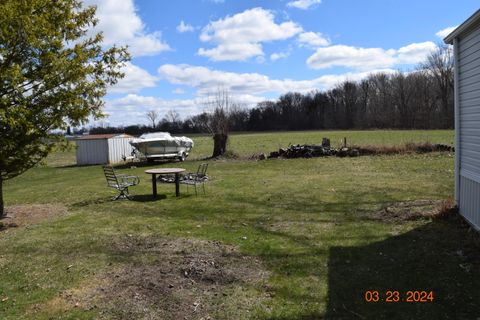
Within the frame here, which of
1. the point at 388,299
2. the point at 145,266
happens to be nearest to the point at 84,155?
the point at 145,266

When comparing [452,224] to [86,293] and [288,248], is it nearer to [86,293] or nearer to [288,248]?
[288,248]

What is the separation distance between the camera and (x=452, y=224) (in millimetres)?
7672

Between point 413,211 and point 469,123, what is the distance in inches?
89.6

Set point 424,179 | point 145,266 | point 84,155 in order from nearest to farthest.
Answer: point 145,266 → point 424,179 → point 84,155

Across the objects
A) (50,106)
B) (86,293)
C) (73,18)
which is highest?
(73,18)

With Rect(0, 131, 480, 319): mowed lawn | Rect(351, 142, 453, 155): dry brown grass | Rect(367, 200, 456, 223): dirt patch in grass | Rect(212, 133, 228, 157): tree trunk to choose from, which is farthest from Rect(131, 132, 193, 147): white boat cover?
Rect(367, 200, 456, 223): dirt patch in grass

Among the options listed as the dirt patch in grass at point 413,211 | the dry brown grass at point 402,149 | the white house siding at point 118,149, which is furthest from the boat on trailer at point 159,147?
the dirt patch in grass at point 413,211

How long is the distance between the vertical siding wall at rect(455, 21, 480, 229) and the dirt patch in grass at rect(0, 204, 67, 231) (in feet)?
30.3

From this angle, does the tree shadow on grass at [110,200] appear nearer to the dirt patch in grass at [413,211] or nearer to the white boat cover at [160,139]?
the dirt patch in grass at [413,211]

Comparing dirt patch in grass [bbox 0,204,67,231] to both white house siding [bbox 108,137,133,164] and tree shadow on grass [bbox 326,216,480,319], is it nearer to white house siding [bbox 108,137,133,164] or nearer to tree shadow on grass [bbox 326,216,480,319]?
tree shadow on grass [bbox 326,216,480,319]

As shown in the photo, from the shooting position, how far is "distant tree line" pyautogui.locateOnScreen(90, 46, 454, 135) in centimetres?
7044

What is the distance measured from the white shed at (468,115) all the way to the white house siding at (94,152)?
77.9 feet

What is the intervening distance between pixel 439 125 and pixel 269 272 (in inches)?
2670

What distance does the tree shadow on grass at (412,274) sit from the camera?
179 inches
